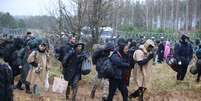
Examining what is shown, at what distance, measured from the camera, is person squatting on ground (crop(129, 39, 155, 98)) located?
1145cm

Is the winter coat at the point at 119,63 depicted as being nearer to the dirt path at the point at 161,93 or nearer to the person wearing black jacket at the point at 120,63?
the person wearing black jacket at the point at 120,63

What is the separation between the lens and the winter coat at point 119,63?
34.0ft

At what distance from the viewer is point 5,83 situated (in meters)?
6.92

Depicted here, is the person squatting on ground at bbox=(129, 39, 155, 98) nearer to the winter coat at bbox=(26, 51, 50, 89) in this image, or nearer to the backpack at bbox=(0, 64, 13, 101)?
the winter coat at bbox=(26, 51, 50, 89)

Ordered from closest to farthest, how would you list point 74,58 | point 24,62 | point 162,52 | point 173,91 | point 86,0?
point 74,58 < point 24,62 < point 173,91 < point 86,0 < point 162,52

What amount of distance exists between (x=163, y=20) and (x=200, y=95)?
54712 mm

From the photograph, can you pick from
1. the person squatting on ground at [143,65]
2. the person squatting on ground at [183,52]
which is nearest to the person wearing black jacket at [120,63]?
the person squatting on ground at [143,65]

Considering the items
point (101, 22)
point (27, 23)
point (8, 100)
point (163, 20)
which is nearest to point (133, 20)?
point (163, 20)

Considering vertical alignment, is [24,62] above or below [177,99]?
above

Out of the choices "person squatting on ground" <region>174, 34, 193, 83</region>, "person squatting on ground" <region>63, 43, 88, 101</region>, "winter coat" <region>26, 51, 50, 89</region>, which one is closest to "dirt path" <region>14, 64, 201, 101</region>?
"winter coat" <region>26, 51, 50, 89</region>

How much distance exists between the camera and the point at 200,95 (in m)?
14.6

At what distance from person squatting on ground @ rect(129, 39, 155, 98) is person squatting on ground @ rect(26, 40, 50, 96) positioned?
80.6 inches

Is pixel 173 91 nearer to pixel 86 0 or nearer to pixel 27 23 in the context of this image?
pixel 86 0

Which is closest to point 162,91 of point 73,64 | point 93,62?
point 93,62
